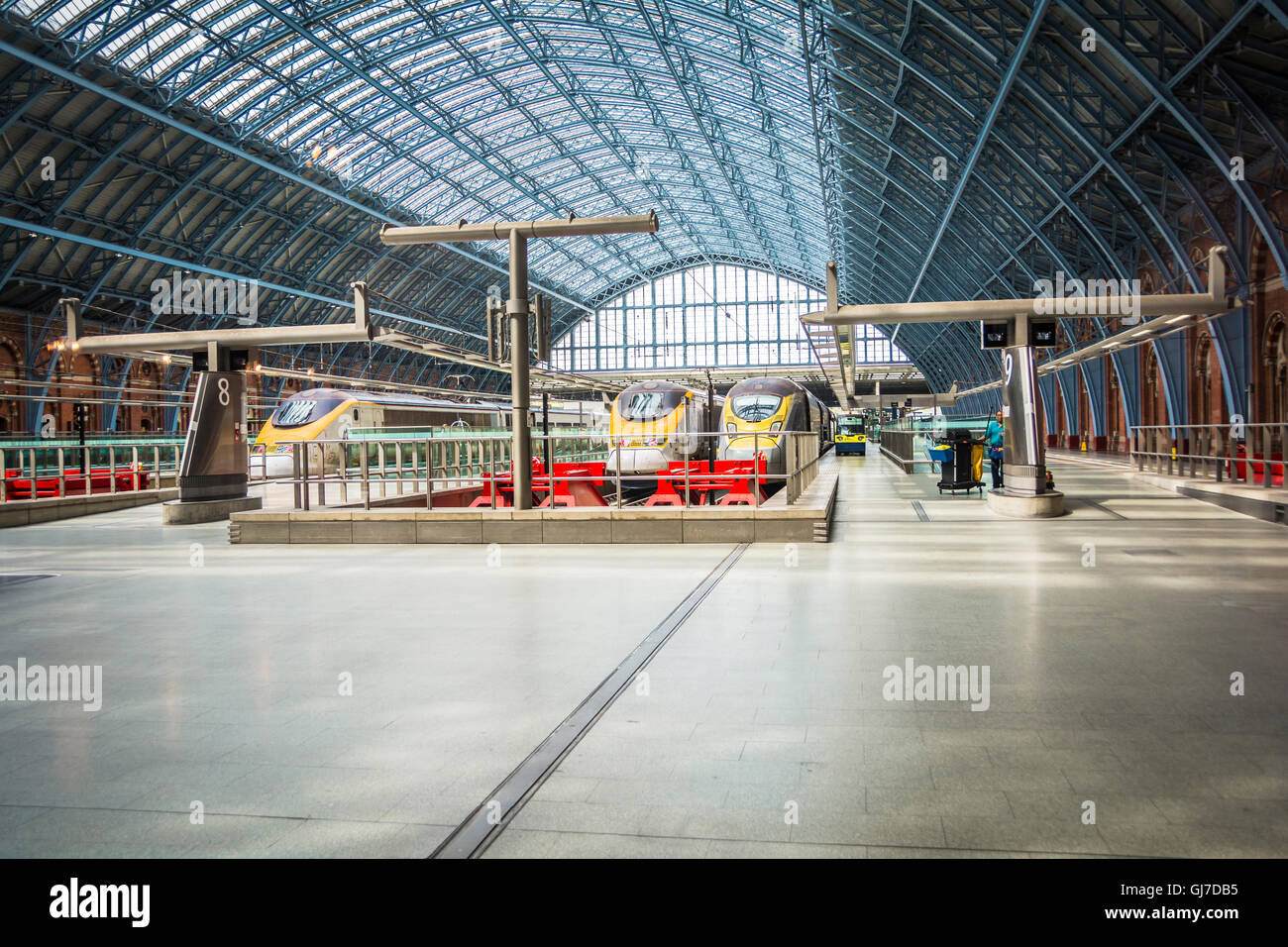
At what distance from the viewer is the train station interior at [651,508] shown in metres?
3.85

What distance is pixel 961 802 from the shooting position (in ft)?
11.9

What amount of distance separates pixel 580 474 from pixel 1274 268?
59.2 feet

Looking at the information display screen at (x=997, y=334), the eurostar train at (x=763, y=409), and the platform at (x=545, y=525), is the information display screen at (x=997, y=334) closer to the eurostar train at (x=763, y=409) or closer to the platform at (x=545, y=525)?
the platform at (x=545, y=525)

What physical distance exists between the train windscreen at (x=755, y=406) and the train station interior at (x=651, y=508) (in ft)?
0.31

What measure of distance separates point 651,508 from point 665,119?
1519 inches

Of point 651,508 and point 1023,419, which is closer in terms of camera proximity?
point 651,508

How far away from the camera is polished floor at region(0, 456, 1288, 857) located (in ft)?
11.3

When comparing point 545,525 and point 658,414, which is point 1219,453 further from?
point 545,525

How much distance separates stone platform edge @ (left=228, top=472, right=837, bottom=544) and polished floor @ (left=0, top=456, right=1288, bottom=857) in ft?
8.33

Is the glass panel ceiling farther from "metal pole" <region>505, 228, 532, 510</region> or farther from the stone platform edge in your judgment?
the stone platform edge

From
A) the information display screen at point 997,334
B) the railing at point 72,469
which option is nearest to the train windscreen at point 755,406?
the information display screen at point 997,334

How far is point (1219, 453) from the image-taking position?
18031mm

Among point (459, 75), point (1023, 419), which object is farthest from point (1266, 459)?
point (459, 75)
